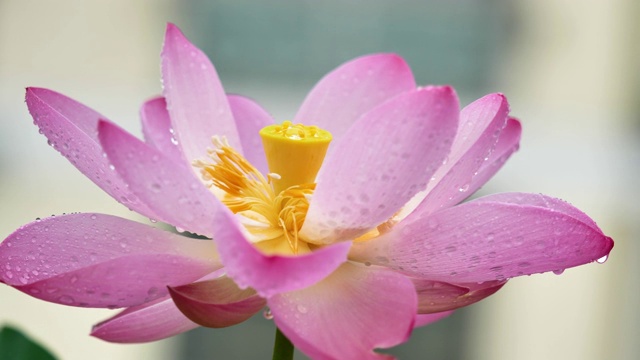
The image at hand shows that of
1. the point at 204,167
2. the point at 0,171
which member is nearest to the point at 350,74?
the point at 204,167

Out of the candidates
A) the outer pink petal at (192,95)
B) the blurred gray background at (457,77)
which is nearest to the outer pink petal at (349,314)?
the outer pink petal at (192,95)

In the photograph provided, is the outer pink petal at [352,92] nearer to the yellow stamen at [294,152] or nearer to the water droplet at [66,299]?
the yellow stamen at [294,152]

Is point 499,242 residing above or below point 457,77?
above

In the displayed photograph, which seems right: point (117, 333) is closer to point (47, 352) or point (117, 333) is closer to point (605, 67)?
point (47, 352)

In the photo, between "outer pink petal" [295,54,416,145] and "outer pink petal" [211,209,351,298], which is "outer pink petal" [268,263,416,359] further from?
"outer pink petal" [295,54,416,145]

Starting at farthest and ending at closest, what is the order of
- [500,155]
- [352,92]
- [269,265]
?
[352,92], [500,155], [269,265]

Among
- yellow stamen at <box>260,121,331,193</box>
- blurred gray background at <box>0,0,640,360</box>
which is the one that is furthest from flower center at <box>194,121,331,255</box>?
blurred gray background at <box>0,0,640,360</box>

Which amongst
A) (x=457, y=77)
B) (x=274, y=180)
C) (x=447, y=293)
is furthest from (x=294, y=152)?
(x=457, y=77)

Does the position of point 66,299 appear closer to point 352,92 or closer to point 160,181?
point 160,181
